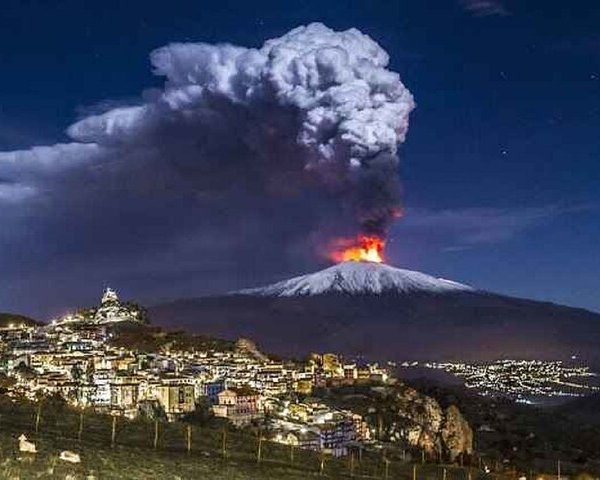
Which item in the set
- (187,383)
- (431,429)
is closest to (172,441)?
(187,383)

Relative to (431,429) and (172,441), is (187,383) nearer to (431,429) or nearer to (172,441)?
(431,429)

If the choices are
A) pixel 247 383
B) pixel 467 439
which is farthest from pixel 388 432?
pixel 247 383

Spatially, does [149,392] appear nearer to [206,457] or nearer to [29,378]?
[29,378]

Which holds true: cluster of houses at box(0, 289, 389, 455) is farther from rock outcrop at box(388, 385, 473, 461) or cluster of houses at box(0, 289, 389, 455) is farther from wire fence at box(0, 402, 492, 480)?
wire fence at box(0, 402, 492, 480)

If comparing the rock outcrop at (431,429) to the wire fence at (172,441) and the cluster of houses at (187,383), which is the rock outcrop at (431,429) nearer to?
the cluster of houses at (187,383)

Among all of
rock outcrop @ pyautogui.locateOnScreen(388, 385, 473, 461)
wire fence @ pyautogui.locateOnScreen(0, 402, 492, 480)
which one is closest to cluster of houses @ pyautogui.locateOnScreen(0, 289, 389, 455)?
rock outcrop @ pyautogui.locateOnScreen(388, 385, 473, 461)

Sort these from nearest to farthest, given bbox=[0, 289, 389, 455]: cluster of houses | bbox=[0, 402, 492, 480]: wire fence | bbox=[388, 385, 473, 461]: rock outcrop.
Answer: bbox=[0, 402, 492, 480]: wire fence → bbox=[0, 289, 389, 455]: cluster of houses → bbox=[388, 385, 473, 461]: rock outcrop
